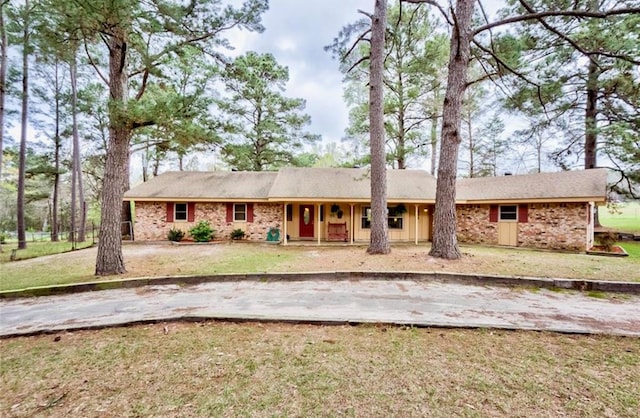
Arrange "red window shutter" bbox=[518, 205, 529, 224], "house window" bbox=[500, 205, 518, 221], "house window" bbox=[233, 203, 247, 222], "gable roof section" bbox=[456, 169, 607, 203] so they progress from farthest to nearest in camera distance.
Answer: "house window" bbox=[233, 203, 247, 222]
"house window" bbox=[500, 205, 518, 221]
"red window shutter" bbox=[518, 205, 529, 224]
"gable roof section" bbox=[456, 169, 607, 203]

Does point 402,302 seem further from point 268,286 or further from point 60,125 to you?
point 60,125

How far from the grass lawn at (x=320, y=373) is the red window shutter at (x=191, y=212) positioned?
10592 millimetres

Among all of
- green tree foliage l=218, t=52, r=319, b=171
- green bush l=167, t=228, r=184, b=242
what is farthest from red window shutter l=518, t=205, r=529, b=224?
green bush l=167, t=228, r=184, b=242

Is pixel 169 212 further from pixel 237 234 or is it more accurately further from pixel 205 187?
pixel 237 234

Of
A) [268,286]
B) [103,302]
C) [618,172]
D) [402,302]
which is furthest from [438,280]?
[618,172]

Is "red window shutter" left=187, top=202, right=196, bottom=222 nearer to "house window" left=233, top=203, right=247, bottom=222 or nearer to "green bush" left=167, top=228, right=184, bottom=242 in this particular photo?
"green bush" left=167, top=228, right=184, bottom=242

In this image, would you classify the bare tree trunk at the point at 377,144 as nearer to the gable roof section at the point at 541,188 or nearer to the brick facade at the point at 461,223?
the gable roof section at the point at 541,188

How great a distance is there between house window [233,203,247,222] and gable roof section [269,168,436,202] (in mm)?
2083

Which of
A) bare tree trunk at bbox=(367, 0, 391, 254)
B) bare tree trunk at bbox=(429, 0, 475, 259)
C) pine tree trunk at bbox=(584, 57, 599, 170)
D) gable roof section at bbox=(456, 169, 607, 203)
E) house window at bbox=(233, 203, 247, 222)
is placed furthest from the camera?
house window at bbox=(233, 203, 247, 222)

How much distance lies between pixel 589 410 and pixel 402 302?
2743 millimetres

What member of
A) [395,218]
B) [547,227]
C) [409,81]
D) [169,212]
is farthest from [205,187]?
[547,227]

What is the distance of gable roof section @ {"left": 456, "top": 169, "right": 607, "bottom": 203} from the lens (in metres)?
10.5

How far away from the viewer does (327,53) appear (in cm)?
1077

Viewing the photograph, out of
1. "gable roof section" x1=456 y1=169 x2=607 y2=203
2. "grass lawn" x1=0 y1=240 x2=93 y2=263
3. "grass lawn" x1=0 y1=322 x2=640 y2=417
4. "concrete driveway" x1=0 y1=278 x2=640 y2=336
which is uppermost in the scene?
"gable roof section" x1=456 y1=169 x2=607 y2=203
